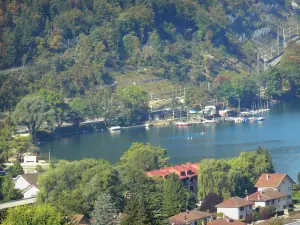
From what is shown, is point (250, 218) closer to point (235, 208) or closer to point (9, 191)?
point (235, 208)

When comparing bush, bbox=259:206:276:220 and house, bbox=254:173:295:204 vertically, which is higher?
Answer: house, bbox=254:173:295:204

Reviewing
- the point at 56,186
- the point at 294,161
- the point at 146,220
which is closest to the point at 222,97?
the point at 294,161

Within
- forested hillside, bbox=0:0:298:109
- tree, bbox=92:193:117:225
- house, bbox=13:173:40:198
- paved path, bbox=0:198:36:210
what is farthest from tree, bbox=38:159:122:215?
forested hillside, bbox=0:0:298:109

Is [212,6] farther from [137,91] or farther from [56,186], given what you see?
[56,186]

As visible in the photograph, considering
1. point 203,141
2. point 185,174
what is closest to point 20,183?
point 185,174

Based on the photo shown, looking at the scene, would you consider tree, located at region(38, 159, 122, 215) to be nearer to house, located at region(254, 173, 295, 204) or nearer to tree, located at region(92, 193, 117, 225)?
tree, located at region(92, 193, 117, 225)

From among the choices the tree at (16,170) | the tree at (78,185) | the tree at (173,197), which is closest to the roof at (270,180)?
the tree at (173,197)
